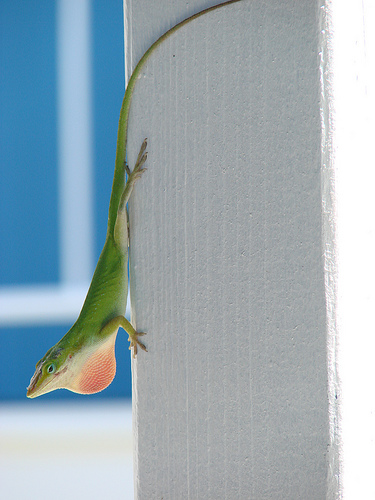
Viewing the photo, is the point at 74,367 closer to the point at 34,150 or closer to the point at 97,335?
the point at 97,335

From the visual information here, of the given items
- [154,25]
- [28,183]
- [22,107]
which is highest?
[22,107]

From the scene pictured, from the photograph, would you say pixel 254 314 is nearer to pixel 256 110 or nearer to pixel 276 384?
pixel 276 384

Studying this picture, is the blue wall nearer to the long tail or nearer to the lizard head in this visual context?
the lizard head

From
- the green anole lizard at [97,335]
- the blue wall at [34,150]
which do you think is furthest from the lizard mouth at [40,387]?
the blue wall at [34,150]

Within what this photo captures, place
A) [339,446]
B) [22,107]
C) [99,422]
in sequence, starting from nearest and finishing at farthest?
[339,446], [99,422], [22,107]

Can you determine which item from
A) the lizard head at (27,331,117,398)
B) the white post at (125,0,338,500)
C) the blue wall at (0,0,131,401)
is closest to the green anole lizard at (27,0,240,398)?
the lizard head at (27,331,117,398)

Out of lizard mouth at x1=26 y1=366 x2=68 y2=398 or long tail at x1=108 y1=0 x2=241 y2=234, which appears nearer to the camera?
long tail at x1=108 y1=0 x2=241 y2=234

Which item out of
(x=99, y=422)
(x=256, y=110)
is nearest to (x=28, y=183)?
(x=99, y=422)

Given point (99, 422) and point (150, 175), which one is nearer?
point (150, 175)
